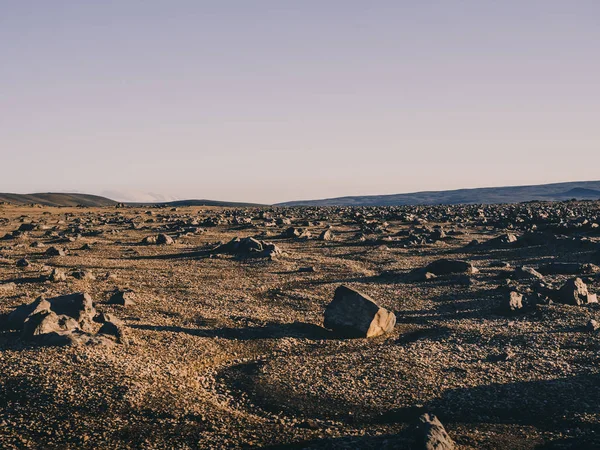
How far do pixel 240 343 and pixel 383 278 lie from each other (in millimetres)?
14752

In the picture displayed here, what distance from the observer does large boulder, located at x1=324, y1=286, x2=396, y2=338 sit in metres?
19.8

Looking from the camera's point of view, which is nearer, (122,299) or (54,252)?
(122,299)

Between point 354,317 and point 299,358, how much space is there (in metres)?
3.32

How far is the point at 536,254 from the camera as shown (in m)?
39.7

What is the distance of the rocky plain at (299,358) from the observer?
12.5 metres

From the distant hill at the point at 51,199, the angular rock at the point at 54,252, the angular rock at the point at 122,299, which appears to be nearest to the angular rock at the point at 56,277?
the angular rock at the point at 122,299

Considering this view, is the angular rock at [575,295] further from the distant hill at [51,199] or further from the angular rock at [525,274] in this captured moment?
the distant hill at [51,199]

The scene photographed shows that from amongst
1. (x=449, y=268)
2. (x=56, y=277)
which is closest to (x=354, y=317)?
(x=449, y=268)

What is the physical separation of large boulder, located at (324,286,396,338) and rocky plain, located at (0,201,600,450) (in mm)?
56

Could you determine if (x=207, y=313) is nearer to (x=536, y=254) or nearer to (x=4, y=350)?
(x=4, y=350)

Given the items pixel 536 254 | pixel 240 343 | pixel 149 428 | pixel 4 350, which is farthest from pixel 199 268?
pixel 536 254

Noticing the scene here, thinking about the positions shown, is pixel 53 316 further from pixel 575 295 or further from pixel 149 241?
pixel 149 241

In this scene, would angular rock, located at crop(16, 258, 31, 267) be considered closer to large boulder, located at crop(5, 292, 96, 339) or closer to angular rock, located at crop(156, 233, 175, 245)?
angular rock, located at crop(156, 233, 175, 245)

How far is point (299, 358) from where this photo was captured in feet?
57.8
